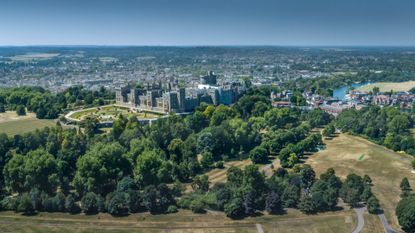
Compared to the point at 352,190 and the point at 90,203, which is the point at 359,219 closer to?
the point at 352,190

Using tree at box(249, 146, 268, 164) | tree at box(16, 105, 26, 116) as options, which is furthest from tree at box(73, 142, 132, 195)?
tree at box(16, 105, 26, 116)

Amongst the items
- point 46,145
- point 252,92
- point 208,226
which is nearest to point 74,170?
point 46,145

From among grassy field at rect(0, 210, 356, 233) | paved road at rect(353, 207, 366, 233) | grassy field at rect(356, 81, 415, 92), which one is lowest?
grassy field at rect(356, 81, 415, 92)

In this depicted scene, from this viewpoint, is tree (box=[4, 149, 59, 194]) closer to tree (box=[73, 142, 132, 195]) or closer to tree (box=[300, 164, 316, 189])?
tree (box=[73, 142, 132, 195])

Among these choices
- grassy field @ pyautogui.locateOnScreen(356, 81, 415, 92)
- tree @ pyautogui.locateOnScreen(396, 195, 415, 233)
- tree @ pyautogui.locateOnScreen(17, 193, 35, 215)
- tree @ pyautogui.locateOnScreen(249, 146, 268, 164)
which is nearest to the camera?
tree @ pyautogui.locateOnScreen(396, 195, 415, 233)

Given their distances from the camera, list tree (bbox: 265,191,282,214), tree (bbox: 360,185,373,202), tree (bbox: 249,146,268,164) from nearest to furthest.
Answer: tree (bbox: 265,191,282,214)
tree (bbox: 360,185,373,202)
tree (bbox: 249,146,268,164)

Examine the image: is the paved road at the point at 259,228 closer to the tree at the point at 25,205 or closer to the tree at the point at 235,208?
the tree at the point at 235,208

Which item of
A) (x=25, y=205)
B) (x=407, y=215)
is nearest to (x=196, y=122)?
(x=25, y=205)

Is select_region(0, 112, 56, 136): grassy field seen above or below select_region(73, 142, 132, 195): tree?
below
